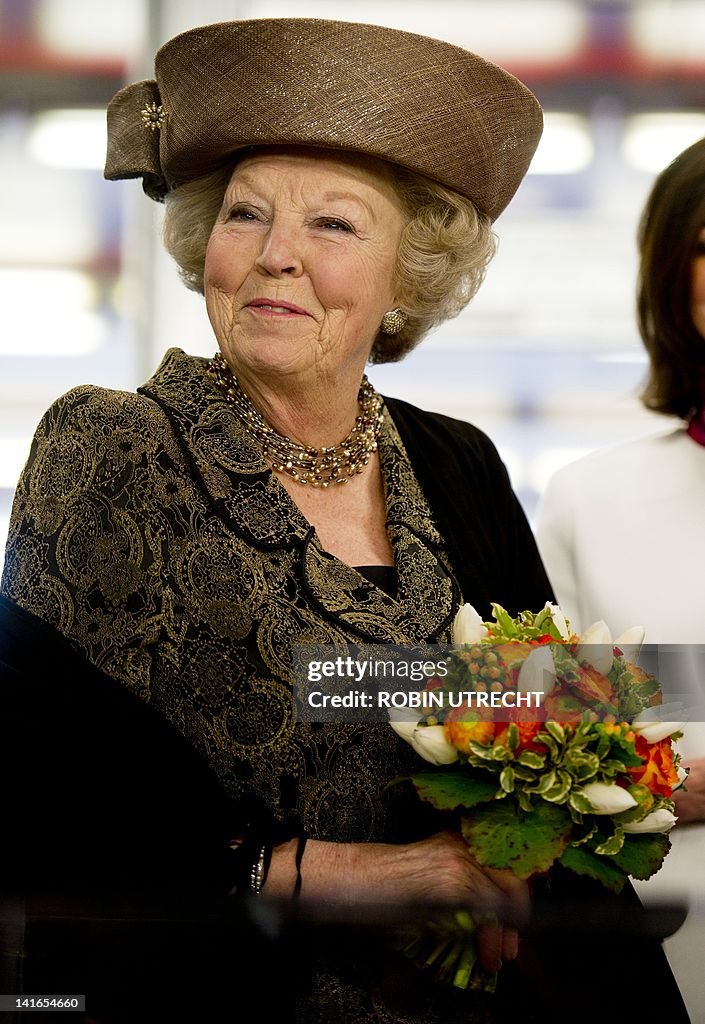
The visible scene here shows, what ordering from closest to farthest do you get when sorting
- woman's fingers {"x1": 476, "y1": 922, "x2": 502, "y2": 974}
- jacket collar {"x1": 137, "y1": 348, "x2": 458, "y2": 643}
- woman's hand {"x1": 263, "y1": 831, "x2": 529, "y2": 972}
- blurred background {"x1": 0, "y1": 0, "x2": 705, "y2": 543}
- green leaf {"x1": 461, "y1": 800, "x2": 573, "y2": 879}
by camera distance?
woman's fingers {"x1": 476, "y1": 922, "x2": 502, "y2": 974}, green leaf {"x1": 461, "y1": 800, "x2": 573, "y2": 879}, woman's hand {"x1": 263, "y1": 831, "x2": 529, "y2": 972}, jacket collar {"x1": 137, "y1": 348, "x2": 458, "y2": 643}, blurred background {"x1": 0, "y1": 0, "x2": 705, "y2": 543}

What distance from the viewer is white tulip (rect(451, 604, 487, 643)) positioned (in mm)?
1425

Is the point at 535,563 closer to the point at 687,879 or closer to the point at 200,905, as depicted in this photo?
the point at 687,879

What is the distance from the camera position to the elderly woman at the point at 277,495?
55.1 inches

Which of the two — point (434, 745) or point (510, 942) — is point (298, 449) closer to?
point (434, 745)

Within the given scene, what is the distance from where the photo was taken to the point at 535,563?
1942 mm

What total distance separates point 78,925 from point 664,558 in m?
1.30

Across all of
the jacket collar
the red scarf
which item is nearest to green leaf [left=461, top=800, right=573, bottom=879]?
the jacket collar

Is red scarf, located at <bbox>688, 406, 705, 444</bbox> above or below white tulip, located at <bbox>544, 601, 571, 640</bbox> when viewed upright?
A: above

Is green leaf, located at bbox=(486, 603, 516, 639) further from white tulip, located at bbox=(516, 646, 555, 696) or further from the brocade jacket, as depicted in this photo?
the brocade jacket

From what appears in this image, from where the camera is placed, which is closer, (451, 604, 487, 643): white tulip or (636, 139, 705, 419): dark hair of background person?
(451, 604, 487, 643): white tulip

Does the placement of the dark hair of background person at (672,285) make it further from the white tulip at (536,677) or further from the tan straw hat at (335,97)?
the white tulip at (536,677)

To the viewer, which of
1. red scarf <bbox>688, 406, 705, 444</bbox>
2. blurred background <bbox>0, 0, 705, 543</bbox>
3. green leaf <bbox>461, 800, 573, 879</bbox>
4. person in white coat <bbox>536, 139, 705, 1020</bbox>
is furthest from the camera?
blurred background <bbox>0, 0, 705, 543</bbox>

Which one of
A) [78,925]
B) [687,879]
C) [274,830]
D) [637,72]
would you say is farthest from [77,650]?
[637,72]

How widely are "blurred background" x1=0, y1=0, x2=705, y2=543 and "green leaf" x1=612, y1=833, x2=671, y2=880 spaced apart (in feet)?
6.41
